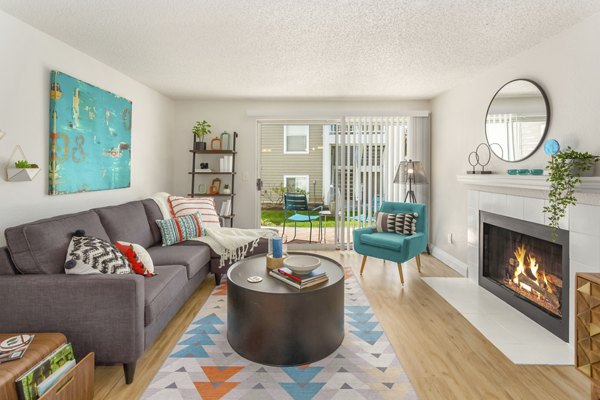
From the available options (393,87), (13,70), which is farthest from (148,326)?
(393,87)

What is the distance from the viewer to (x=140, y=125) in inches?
164

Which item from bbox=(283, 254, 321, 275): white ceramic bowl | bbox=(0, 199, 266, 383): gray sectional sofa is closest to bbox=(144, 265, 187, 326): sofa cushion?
bbox=(0, 199, 266, 383): gray sectional sofa

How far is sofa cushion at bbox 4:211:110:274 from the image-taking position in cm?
195

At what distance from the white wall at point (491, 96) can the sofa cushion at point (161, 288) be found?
125 inches

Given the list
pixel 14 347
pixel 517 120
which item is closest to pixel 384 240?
pixel 517 120

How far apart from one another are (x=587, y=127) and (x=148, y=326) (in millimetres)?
3340

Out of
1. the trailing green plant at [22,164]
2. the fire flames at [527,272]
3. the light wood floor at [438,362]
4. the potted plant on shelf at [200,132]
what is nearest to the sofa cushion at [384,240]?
the light wood floor at [438,362]

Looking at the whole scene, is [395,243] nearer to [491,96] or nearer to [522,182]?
[522,182]

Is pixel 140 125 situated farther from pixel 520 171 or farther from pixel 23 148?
pixel 520 171

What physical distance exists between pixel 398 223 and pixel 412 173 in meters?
0.84

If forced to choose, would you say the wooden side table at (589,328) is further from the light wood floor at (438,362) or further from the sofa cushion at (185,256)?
the sofa cushion at (185,256)

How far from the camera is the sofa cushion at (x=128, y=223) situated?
283 cm

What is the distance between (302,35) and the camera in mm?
2666

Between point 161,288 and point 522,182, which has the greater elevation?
point 522,182
